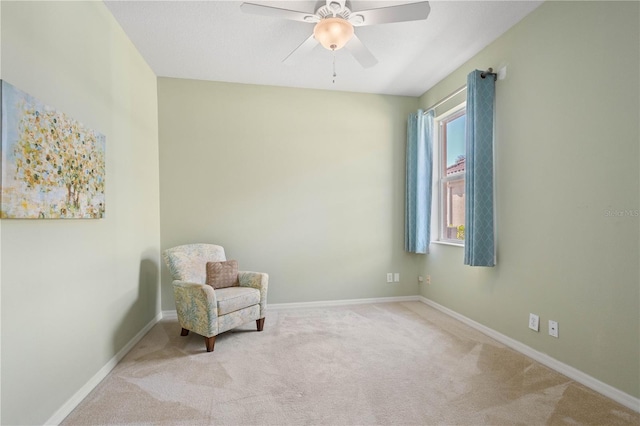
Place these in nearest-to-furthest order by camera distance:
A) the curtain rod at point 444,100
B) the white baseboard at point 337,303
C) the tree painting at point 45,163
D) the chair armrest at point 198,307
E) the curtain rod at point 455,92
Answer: the tree painting at point 45,163 < the chair armrest at point 198,307 < the curtain rod at point 455,92 < the curtain rod at point 444,100 < the white baseboard at point 337,303

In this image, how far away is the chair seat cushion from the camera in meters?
2.69

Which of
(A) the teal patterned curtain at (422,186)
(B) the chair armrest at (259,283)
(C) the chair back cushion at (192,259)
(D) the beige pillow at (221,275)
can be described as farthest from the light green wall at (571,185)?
(C) the chair back cushion at (192,259)

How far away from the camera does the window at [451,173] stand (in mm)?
3533

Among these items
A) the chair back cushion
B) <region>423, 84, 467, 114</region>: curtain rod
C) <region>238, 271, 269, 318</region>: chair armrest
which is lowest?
<region>238, 271, 269, 318</region>: chair armrest

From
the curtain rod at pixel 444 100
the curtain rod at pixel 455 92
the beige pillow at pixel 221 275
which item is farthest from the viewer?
the curtain rod at pixel 444 100

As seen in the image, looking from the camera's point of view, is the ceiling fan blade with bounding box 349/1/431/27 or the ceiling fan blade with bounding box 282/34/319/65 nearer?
the ceiling fan blade with bounding box 349/1/431/27

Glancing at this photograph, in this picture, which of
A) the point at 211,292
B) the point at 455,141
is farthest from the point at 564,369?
the point at 211,292

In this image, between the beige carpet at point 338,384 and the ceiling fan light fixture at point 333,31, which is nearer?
the beige carpet at point 338,384

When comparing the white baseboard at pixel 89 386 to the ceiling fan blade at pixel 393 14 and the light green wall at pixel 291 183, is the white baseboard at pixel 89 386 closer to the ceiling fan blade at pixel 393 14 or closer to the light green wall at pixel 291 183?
the light green wall at pixel 291 183

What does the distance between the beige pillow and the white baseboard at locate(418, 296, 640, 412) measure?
95.5 inches

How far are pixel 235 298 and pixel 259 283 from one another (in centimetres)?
33

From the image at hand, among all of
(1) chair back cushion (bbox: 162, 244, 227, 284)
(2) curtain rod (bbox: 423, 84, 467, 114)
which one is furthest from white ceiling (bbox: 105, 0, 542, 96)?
(1) chair back cushion (bbox: 162, 244, 227, 284)

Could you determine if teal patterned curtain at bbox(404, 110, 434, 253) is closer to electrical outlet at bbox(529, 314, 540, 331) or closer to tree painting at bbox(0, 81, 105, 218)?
electrical outlet at bbox(529, 314, 540, 331)

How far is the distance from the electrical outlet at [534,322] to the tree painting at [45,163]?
10.7 ft
